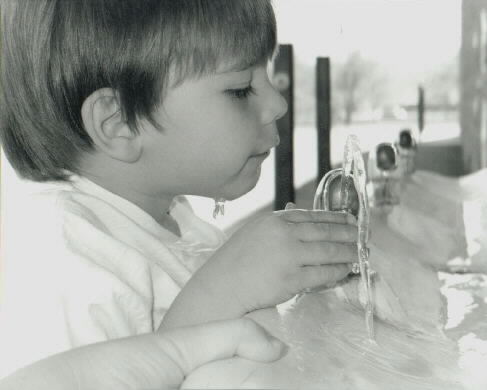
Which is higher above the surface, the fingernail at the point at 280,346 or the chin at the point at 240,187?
the chin at the point at 240,187

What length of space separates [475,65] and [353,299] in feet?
1.86

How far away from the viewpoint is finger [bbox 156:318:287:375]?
0.96 ft

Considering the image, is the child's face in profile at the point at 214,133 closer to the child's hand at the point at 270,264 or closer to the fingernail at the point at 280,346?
the child's hand at the point at 270,264

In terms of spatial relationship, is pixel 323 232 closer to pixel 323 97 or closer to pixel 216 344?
pixel 216 344

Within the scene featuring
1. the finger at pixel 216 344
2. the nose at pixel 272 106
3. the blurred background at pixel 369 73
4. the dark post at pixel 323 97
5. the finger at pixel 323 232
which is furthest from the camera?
the dark post at pixel 323 97

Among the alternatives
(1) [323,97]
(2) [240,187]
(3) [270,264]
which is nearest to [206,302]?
(3) [270,264]

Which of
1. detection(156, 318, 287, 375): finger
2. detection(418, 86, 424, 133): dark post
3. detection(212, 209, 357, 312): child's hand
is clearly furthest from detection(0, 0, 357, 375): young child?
detection(418, 86, 424, 133): dark post

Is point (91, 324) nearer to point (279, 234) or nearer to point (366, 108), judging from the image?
point (279, 234)

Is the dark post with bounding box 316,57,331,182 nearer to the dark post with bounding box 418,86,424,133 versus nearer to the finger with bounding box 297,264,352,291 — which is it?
the dark post with bounding box 418,86,424,133

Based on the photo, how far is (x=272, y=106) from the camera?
51 cm

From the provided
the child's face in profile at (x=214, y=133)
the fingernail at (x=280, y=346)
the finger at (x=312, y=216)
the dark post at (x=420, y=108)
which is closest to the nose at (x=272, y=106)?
the child's face in profile at (x=214, y=133)

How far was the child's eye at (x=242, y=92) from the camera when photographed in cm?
50

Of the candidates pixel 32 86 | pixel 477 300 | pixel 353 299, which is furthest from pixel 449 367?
pixel 32 86

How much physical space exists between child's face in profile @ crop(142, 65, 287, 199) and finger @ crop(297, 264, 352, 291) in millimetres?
135
